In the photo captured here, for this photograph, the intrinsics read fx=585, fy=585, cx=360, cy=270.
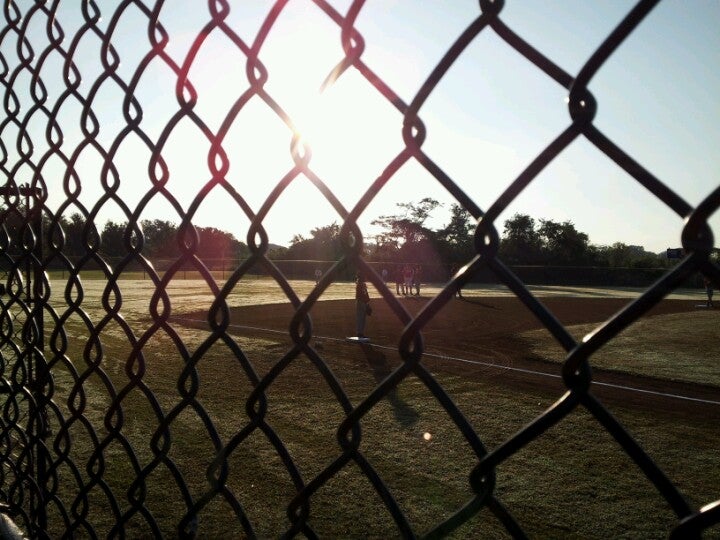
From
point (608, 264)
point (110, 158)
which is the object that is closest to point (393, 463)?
point (110, 158)

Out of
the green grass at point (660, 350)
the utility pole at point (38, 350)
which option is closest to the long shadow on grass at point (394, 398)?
the utility pole at point (38, 350)

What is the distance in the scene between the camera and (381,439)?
6031 millimetres

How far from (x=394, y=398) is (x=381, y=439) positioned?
63.1 inches

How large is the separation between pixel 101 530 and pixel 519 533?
4.08 metres

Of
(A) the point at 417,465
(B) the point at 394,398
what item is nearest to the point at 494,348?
(B) the point at 394,398

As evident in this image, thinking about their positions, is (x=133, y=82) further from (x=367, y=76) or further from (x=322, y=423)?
(x=322, y=423)

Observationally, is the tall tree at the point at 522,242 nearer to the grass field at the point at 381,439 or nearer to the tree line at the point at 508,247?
the tree line at the point at 508,247

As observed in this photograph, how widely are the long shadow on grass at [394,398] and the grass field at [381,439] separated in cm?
4

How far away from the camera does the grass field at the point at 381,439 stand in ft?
13.5

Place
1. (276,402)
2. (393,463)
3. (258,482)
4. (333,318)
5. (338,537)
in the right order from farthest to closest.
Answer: (333,318) < (276,402) < (393,463) < (258,482) < (338,537)

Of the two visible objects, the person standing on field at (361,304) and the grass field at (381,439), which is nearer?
the grass field at (381,439)

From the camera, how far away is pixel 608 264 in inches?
1988

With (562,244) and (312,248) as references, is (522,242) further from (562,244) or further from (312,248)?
(312,248)

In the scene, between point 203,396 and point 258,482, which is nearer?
point 258,482
